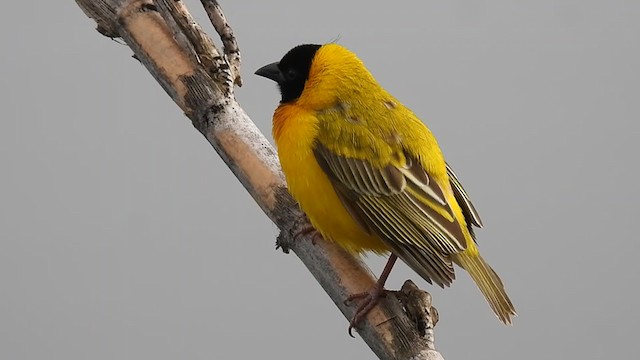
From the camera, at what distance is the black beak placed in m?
5.44

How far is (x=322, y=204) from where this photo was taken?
16.5 feet

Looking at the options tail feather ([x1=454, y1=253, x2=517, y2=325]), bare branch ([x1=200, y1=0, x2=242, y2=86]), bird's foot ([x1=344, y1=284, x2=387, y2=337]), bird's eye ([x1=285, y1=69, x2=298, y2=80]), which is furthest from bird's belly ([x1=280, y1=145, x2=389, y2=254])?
bare branch ([x1=200, y1=0, x2=242, y2=86])

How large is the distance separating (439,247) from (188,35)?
1449 millimetres

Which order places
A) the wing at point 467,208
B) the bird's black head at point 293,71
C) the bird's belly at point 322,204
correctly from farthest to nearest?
the bird's black head at point 293,71
the wing at point 467,208
the bird's belly at point 322,204

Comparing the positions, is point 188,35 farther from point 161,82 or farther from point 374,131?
point 374,131

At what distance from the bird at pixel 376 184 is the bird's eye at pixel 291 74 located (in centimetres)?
12

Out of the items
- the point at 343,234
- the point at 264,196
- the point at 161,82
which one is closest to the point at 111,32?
the point at 161,82

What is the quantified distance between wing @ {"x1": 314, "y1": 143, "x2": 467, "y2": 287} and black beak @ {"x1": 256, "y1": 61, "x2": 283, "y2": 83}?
0.53m

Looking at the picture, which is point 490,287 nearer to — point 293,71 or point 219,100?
point 293,71

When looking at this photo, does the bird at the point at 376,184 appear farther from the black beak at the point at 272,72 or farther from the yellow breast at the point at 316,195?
the black beak at the point at 272,72

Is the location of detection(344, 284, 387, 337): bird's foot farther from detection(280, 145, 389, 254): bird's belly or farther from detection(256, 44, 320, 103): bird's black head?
detection(256, 44, 320, 103): bird's black head

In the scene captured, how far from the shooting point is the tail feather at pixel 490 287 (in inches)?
193

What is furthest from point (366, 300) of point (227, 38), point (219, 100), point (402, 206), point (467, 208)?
point (227, 38)

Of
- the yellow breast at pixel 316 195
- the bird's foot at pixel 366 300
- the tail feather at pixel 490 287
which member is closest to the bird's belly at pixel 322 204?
the yellow breast at pixel 316 195
